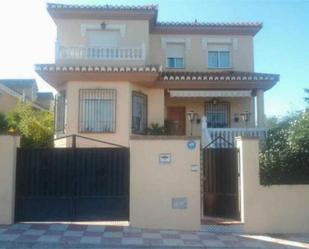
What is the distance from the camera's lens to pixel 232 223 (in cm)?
1152

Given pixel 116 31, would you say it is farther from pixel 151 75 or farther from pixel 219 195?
pixel 219 195

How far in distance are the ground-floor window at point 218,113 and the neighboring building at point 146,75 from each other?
0.19 feet

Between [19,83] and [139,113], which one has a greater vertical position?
[19,83]

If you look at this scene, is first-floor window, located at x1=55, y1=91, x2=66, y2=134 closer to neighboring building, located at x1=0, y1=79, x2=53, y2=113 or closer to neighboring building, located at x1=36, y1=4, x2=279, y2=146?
neighboring building, located at x1=36, y1=4, x2=279, y2=146

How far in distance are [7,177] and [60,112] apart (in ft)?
29.4

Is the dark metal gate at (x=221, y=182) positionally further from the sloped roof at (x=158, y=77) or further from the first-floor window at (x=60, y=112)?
the first-floor window at (x=60, y=112)

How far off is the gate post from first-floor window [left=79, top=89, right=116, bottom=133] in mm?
7255

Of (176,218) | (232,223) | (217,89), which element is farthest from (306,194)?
(217,89)

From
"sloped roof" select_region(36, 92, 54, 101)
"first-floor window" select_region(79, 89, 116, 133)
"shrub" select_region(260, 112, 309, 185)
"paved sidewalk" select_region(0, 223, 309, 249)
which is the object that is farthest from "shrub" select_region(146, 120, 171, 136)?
"sloped roof" select_region(36, 92, 54, 101)

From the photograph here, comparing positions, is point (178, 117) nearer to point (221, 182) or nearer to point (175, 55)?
point (175, 55)

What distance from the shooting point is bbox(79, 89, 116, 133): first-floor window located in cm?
1873

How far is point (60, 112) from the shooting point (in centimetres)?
2003

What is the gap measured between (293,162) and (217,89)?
8850 millimetres

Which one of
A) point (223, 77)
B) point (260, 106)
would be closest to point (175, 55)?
→ point (223, 77)
